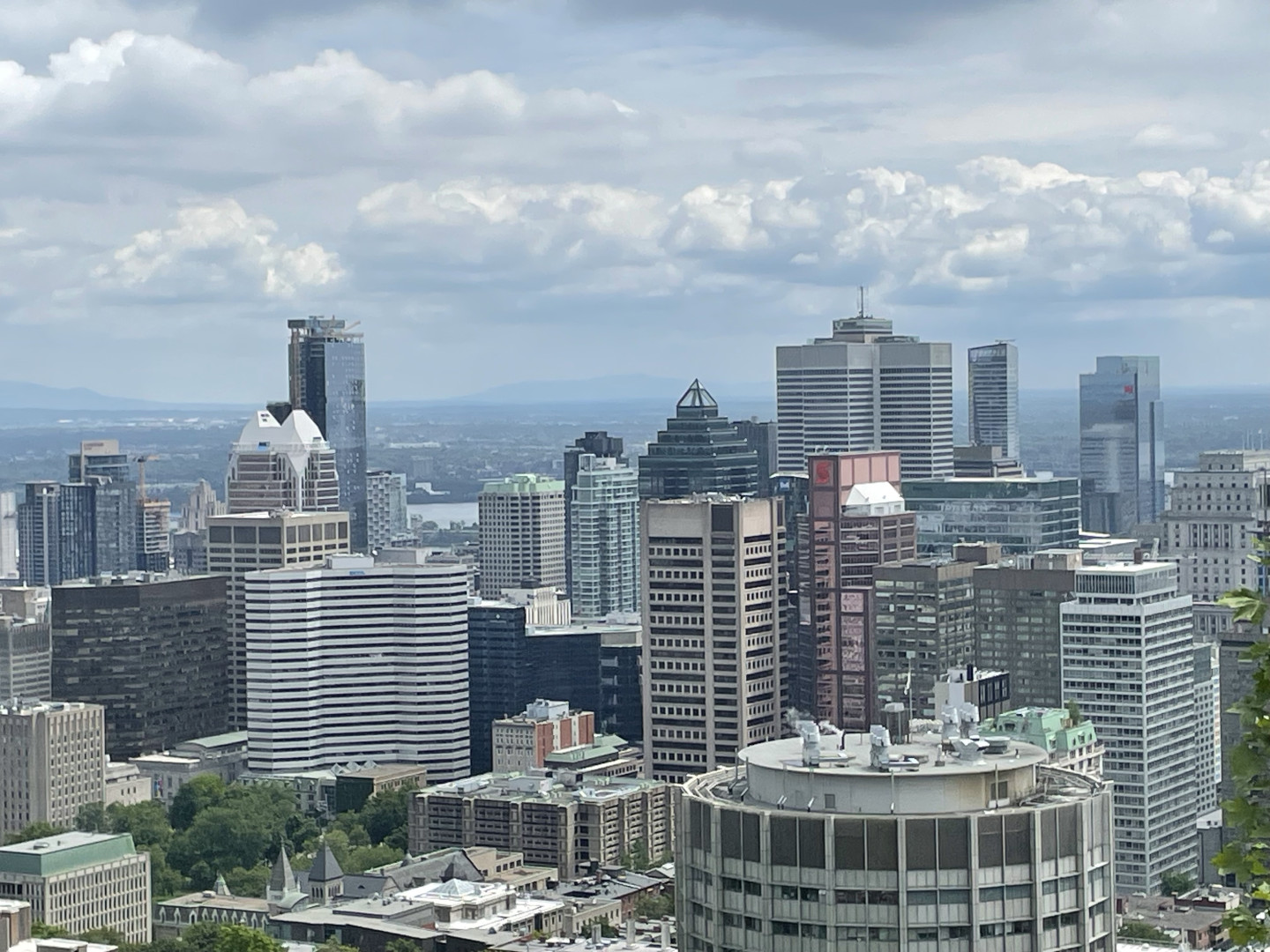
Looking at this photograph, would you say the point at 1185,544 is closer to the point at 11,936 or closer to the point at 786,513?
the point at 786,513

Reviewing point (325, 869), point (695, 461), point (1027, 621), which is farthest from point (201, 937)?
point (695, 461)

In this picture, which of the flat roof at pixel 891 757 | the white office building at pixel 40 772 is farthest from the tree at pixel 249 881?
the flat roof at pixel 891 757

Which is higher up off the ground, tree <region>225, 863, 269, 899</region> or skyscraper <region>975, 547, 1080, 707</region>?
skyscraper <region>975, 547, 1080, 707</region>

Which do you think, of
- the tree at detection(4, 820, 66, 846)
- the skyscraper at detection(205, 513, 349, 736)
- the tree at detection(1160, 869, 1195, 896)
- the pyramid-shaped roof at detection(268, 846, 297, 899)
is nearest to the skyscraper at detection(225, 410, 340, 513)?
the skyscraper at detection(205, 513, 349, 736)

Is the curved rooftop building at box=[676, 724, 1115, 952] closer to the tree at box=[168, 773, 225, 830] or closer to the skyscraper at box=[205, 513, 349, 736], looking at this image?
the tree at box=[168, 773, 225, 830]

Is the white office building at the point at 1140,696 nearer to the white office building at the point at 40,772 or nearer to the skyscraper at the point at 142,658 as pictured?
the white office building at the point at 40,772

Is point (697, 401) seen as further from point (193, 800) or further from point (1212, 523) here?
point (193, 800)
